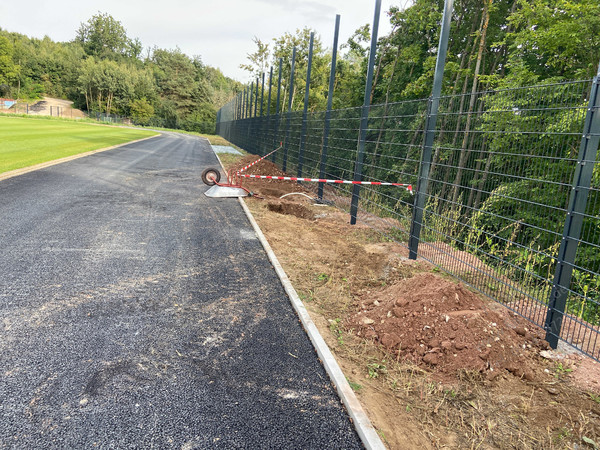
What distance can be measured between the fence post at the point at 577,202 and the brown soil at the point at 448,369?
522 mm

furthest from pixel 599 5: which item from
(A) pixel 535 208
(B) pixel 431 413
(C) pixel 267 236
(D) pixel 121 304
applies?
(D) pixel 121 304

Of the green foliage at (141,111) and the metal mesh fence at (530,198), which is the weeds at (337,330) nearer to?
the metal mesh fence at (530,198)

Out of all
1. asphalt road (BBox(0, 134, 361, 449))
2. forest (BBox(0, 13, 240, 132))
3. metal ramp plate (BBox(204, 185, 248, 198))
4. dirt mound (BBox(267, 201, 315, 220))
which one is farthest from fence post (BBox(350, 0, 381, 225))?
forest (BBox(0, 13, 240, 132))

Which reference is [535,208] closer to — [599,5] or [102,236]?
[102,236]

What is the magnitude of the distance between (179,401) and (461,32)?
24.8 metres

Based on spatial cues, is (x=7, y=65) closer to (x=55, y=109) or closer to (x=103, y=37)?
(x=55, y=109)

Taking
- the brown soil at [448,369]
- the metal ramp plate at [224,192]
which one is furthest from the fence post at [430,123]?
the metal ramp plate at [224,192]

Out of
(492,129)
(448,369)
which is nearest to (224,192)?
(492,129)

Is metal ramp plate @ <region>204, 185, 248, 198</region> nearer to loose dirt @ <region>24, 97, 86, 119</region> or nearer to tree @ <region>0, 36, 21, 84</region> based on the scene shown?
loose dirt @ <region>24, 97, 86, 119</region>

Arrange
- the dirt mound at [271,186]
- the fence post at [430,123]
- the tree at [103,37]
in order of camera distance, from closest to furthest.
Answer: the fence post at [430,123] < the dirt mound at [271,186] < the tree at [103,37]

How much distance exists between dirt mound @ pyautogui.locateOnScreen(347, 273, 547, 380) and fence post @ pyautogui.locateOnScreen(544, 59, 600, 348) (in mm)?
489

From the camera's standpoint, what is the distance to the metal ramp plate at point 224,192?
1074 cm

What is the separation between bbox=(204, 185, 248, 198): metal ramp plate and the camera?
423 inches

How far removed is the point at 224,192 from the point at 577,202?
863 cm
